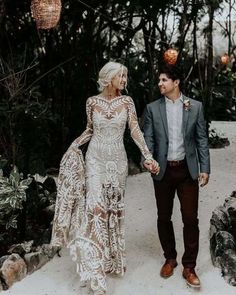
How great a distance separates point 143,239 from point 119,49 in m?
4.13

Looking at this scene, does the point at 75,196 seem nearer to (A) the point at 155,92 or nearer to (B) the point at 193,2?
(A) the point at 155,92

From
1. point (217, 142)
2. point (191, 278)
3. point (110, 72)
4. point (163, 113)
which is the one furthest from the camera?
point (217, 142)

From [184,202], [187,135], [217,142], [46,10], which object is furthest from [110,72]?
[217,142]

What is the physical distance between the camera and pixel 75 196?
11.8 ft

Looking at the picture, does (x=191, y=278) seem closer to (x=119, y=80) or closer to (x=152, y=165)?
(x=152, y=165)

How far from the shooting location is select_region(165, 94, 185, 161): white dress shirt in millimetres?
3514

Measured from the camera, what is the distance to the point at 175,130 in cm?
352

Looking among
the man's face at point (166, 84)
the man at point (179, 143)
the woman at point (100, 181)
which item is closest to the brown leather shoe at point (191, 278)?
the man at point (179, 143)

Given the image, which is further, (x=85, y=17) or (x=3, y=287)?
(x=85, y=17)

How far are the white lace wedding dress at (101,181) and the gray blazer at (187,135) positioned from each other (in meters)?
0.11

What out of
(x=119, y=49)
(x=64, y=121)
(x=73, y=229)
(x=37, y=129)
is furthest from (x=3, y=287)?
(x=119, y=49)

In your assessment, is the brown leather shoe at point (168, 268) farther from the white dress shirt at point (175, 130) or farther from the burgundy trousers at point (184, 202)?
the white dress shirt at point (175, 130)

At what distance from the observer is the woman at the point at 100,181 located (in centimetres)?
346

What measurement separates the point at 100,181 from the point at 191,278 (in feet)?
3.12
